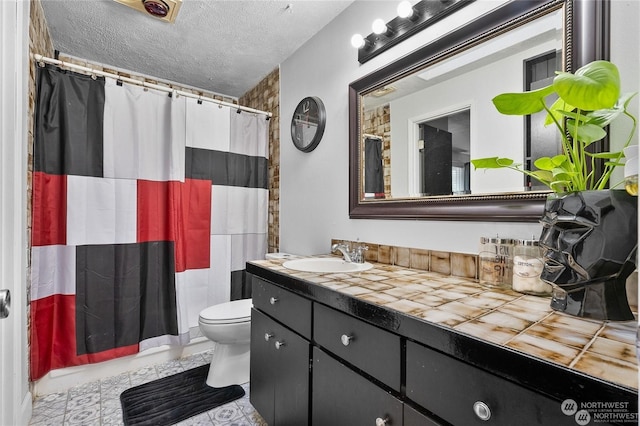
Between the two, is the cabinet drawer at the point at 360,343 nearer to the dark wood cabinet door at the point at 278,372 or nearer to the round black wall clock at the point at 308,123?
the dark wood cabinet door at the point at 278,372

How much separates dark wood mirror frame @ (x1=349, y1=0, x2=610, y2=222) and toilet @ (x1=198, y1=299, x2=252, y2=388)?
992mm

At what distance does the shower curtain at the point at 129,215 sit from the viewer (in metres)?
1.83

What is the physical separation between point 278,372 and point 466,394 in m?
0.91

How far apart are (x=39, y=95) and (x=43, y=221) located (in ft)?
2.47

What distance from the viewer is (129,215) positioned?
81.6 inches

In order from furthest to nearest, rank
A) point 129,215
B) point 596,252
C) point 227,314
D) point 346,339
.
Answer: point 129,215
point 227,314
point 346,339
point 596,252

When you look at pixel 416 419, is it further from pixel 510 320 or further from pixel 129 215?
pixel 129 215

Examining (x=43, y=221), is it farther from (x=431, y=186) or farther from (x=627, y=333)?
(x=627, y=333)

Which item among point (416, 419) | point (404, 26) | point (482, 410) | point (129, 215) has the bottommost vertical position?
point (416, 419)

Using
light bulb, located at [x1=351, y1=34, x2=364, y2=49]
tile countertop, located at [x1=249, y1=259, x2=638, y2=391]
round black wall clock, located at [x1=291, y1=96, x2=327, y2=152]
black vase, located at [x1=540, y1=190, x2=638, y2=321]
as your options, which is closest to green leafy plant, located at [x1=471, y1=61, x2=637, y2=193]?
black vase, located at [x1=540, y1=190, x2=638, y2=321]

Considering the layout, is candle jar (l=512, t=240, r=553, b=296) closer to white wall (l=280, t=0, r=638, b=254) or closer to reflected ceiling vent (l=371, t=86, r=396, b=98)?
white wall (l=280, t=0, r=638, b=254)

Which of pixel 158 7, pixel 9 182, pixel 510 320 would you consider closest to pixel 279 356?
pixel 510 320

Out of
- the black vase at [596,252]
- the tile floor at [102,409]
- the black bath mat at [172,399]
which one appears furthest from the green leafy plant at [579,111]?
the black bath mat at [172,399]

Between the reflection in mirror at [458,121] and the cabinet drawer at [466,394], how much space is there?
29.7 inches
